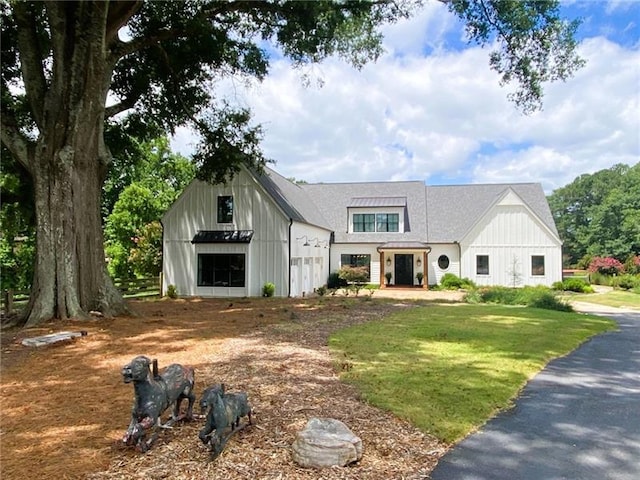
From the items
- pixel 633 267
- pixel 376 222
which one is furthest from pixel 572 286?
pixel 376 222

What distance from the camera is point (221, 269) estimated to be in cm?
2036

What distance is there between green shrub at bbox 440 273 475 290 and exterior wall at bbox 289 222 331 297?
7.55 m

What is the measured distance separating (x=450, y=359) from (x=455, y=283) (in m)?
19.7

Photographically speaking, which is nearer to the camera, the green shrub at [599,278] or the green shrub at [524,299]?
the green shrub at [524,299]

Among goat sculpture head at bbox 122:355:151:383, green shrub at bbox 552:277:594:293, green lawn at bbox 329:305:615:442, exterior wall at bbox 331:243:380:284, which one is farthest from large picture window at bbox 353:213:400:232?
goat sculpture head at bbox 122:355:151:383

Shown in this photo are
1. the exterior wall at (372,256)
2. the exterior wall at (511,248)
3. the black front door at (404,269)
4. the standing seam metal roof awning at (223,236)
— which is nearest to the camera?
the standing seam metal roof awning at (223,236)

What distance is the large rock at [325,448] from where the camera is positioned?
357 centimetres

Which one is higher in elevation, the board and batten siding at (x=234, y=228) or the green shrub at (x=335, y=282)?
the board and batten siding at (x=234, y=228)

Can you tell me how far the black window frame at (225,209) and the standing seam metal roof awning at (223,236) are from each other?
61 centimetres

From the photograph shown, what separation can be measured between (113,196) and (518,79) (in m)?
33.0

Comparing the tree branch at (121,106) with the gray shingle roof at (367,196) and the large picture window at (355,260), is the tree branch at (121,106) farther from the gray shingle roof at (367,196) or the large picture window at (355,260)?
the large picture window at (355,260)

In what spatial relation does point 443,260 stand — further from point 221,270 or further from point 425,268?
point 221,270

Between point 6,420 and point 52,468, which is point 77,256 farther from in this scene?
point 52,468

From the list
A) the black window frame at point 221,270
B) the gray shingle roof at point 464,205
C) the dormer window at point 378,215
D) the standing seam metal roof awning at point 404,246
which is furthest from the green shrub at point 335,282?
the black window frame at point 221,270
